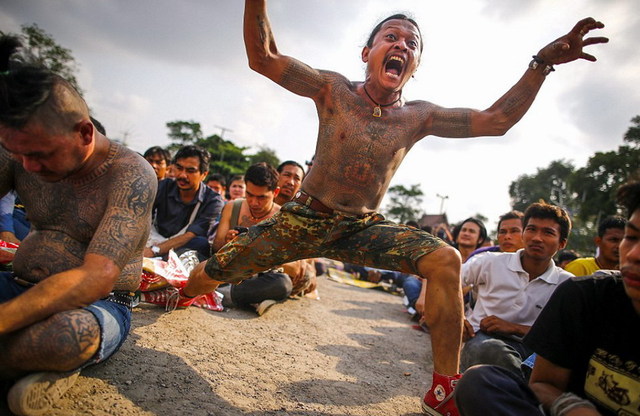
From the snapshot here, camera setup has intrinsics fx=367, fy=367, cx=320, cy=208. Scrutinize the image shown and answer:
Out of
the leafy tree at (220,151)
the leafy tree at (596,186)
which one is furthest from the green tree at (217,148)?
the leafy tree at (596,186)

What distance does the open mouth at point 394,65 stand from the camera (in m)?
2.64

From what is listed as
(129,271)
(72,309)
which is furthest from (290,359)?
(72,309)

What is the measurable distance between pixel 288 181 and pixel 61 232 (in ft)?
11.9

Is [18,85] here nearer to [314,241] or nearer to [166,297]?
[314,241]

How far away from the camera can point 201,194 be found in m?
4.90

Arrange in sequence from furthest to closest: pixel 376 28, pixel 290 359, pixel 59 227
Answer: pixel 376 28, pixel 290 359, pixel 59 227

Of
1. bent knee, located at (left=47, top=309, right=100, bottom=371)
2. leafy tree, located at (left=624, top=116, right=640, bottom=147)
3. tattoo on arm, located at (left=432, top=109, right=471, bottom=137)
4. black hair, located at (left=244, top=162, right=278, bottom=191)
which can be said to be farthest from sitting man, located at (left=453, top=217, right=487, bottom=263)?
leafy tree, located at (left=624, top=116, right=640, bottom=147)

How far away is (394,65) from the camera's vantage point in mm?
2680

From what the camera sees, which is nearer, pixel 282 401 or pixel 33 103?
pixel 33 103

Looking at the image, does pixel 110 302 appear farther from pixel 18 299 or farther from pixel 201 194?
pixel 201 194

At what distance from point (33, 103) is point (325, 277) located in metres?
7.36

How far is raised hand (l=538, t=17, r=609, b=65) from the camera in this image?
2.45 metres

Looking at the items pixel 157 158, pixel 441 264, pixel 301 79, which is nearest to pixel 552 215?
pixel 441 264

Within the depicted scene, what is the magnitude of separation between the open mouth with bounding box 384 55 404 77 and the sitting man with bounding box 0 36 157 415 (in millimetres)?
1767
